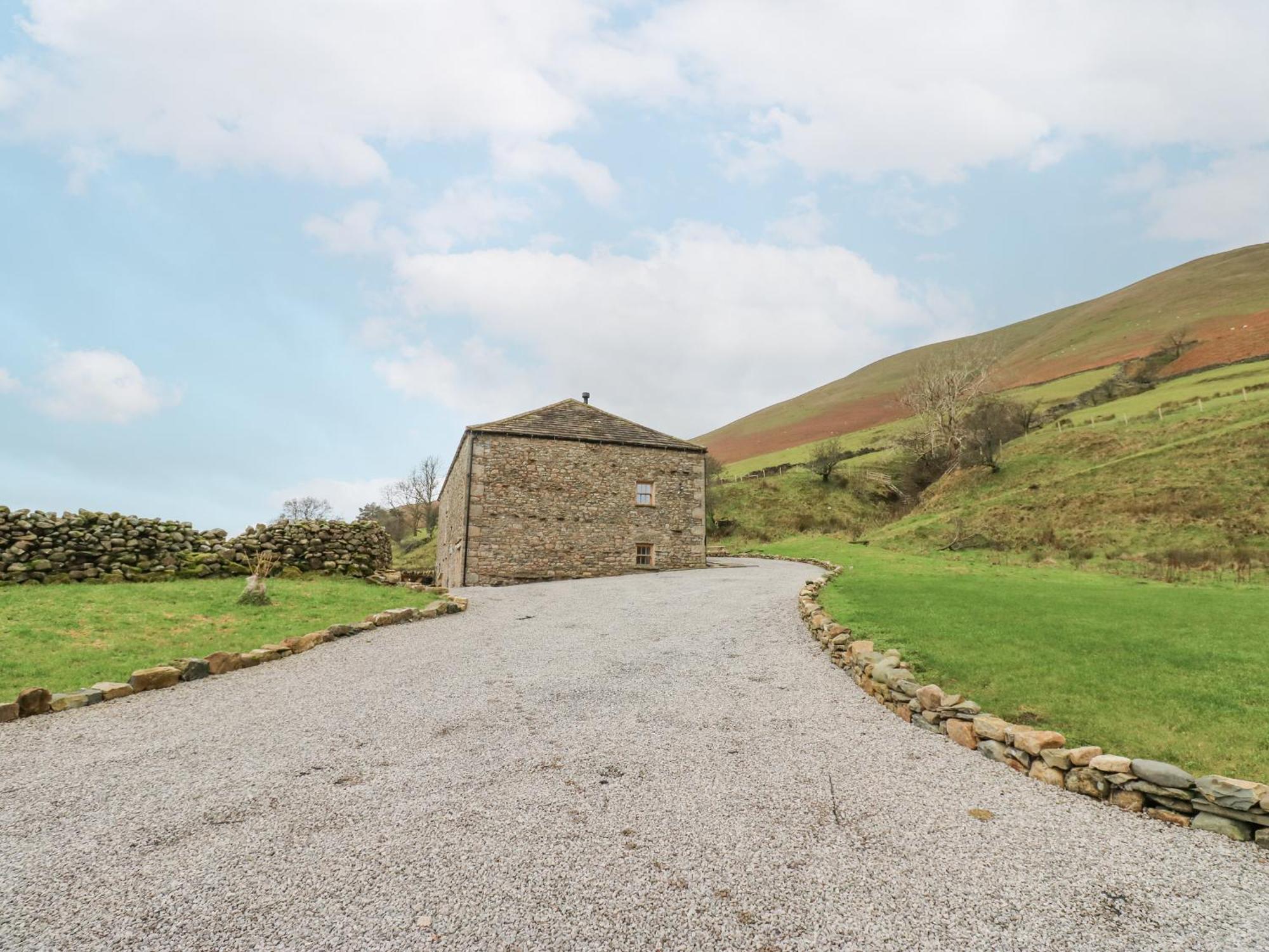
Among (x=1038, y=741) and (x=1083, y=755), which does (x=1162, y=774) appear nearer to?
(x=1083, y=755)

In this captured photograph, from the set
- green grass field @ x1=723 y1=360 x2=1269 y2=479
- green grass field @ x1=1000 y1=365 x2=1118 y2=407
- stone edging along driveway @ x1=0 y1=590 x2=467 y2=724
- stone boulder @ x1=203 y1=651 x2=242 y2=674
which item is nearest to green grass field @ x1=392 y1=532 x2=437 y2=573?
stone edging along driveway @ x1=0 y1=590 x2=467 y2=724

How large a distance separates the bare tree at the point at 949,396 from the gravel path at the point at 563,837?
155 ft

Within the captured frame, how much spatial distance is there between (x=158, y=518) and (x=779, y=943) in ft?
61.2

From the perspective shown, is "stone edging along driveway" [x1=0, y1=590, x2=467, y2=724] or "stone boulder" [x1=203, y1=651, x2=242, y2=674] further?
"stone boulder" [x1=203, y1=651, x2=242, y2=674]

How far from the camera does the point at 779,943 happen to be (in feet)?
11.0

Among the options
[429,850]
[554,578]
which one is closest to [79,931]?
[429,850]

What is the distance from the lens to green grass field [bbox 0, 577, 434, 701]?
8.40 metres

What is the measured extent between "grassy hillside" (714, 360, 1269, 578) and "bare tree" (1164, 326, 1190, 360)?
43.2 ft

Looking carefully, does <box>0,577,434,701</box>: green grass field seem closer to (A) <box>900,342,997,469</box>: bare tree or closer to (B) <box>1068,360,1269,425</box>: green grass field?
(A) <box>900,342,997,469</box>: bare tree

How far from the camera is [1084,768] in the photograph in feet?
17.5

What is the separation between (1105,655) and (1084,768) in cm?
387

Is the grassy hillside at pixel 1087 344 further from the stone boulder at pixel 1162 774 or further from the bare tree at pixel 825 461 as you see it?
the stone boulder at pixel 1162 774

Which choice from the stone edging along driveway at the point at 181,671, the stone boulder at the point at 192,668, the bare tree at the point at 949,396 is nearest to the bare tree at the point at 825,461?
the bare tree at the point at 949,396

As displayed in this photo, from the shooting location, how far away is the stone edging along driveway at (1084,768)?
456cm
